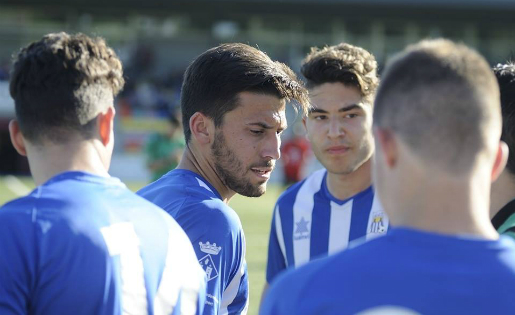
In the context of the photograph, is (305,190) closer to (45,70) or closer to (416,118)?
(45,70)

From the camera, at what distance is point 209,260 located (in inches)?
104

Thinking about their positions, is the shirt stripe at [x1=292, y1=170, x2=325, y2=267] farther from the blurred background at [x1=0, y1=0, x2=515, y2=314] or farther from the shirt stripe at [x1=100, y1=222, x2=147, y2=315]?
the blurred background at [x1=0, y1=0, x2=515, y2=314]

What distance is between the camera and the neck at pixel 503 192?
8.99 ft

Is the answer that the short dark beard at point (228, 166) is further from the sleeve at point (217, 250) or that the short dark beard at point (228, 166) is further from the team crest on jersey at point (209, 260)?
the team crest on jersey at point (209, 260)

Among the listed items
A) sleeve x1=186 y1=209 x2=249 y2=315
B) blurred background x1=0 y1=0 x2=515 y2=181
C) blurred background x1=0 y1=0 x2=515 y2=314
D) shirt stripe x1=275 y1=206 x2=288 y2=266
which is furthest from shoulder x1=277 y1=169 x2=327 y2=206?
blurred background x1=0 y1=0 x2=515 y2=181

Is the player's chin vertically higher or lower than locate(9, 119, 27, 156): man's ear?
lower

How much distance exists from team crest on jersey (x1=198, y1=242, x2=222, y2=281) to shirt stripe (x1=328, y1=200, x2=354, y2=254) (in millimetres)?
1489

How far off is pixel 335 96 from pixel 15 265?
2.44 m

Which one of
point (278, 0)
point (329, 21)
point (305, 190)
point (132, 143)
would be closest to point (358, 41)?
point (329, 21)

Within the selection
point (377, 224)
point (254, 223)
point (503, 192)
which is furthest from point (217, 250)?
point (254, 223)

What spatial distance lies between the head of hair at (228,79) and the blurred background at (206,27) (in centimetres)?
Result: 2745

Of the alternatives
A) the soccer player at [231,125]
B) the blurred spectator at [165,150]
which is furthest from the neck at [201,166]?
the blurred spectator at [165,150]

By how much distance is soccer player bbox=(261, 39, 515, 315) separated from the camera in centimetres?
158

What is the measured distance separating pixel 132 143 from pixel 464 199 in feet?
94.7
